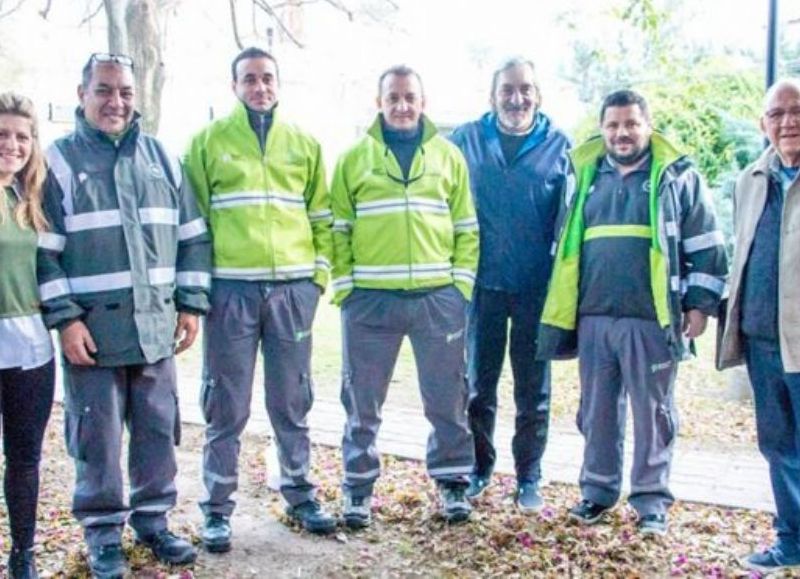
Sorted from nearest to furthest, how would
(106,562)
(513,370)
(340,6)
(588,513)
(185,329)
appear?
1. (106,562)
2. (185,329)
3. (588,513)
4. (513,370)
5. (340,6)

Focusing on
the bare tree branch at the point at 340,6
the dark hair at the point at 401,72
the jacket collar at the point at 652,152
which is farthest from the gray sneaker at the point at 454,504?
the bare tree branch at the point at 340,6

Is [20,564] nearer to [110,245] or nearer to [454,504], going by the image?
[110,245]

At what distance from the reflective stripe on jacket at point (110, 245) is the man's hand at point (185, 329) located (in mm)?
90

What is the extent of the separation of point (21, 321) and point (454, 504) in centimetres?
202

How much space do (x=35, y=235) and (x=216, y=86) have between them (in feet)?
38.1

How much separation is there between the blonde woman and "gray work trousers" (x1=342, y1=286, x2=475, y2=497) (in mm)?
1277

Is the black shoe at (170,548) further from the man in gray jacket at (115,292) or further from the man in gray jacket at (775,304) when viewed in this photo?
the man in gray jacket at (775,304)

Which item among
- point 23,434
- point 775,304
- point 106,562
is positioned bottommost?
point 106,562

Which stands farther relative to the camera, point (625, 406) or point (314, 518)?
point (625, 406)

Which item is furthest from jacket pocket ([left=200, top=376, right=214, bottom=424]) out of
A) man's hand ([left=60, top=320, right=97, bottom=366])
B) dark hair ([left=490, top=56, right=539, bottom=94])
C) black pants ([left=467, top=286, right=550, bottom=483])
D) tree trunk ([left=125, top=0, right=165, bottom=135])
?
tree trunk ([left=125, top=0, right=165, bottom=135])

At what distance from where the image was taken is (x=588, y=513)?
406 cm

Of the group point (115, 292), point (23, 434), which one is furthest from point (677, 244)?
point (23, 434)

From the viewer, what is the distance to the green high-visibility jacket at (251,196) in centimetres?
364

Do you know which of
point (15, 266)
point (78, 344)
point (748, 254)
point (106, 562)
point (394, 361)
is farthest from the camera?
point (394, 361)
